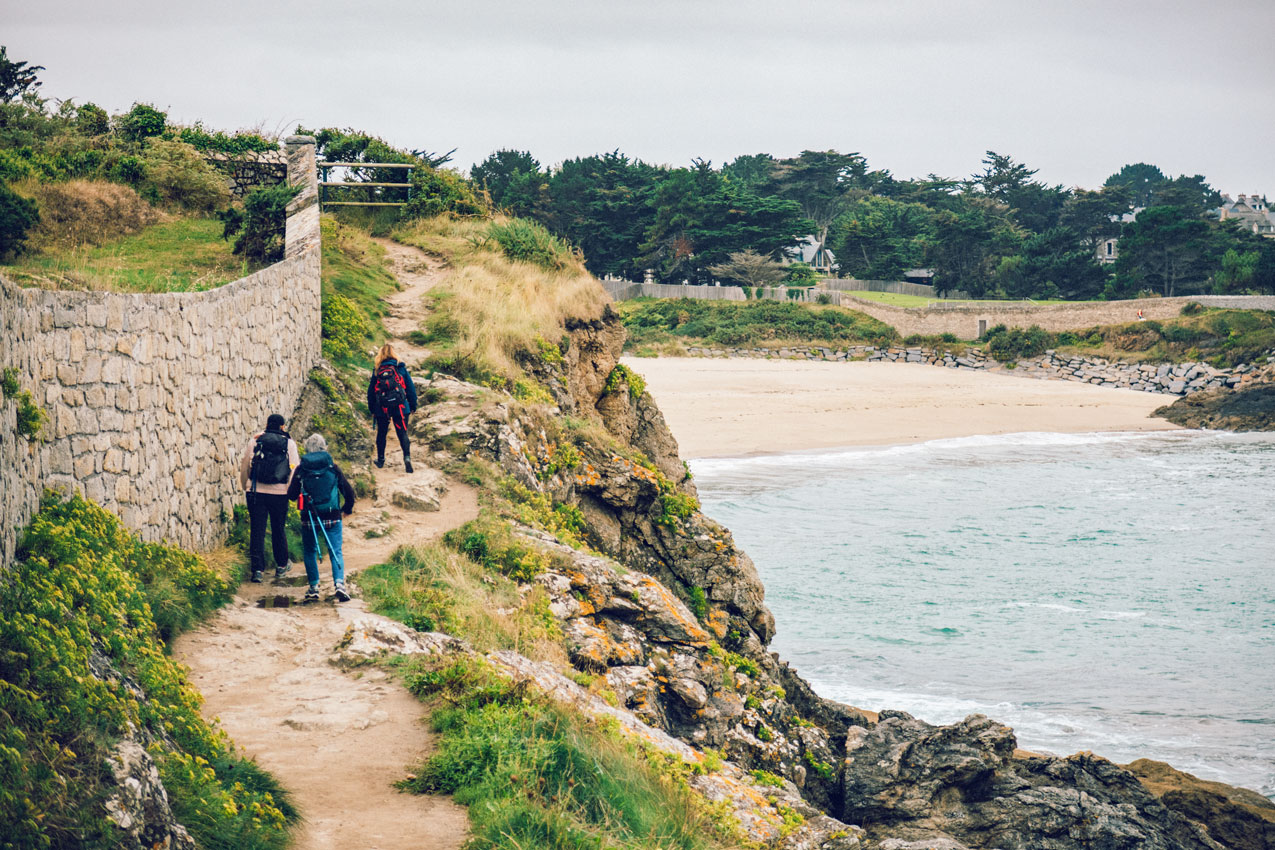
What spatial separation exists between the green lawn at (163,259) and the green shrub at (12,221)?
0.24 metres

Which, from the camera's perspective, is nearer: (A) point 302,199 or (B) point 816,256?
(A) point 302,199

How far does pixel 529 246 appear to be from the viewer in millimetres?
20844

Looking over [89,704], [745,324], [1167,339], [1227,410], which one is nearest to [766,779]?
[89,704]

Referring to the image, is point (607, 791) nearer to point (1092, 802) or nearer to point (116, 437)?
point (116, 437)

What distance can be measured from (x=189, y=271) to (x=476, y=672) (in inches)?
410

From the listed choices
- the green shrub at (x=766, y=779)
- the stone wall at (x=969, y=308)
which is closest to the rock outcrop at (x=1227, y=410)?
the stone wall at (x=969, y=308)

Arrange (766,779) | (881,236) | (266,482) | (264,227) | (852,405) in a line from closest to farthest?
(266,482), (766,779), (264,227), (852,405), (881,236)

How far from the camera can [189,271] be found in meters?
15.0

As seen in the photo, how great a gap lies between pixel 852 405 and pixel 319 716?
3936 centimetres

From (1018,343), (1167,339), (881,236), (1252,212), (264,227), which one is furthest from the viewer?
(1252,212)

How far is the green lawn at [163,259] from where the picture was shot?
1223cm

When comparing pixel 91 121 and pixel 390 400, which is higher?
pixel 91 121

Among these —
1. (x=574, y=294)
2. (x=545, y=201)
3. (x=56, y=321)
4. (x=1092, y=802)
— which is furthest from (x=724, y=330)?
(x=56, y=321)

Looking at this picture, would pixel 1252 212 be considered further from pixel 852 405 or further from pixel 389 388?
pixel 389 388
